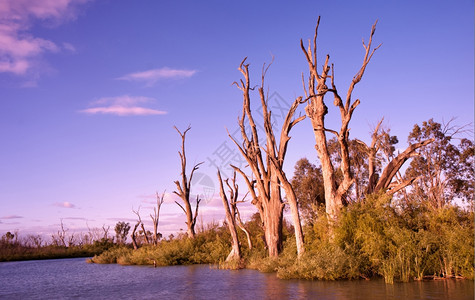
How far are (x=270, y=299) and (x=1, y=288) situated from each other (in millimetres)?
14777

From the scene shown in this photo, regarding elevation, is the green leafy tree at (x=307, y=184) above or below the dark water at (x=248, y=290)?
above

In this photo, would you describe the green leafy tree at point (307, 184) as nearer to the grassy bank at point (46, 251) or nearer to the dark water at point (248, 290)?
the dark water at point (248, 290)

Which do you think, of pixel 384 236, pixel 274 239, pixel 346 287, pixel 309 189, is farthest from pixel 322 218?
pixel 309 189

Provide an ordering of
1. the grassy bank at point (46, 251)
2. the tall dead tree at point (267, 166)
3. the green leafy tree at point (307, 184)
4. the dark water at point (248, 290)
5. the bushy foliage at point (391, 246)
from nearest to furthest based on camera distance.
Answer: the dark water at point (248, 290) → the bushy foliage at point (391, 246) → the tall dead tree at point (267, 166) → the green leafy tree at point (307, 184) → the grassy bank at point (46, 251)

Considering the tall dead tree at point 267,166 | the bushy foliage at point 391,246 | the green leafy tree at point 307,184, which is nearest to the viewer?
the bushy foliage at point 391,246

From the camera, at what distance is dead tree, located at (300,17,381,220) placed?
19297 mm

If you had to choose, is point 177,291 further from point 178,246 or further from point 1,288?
point 178,246

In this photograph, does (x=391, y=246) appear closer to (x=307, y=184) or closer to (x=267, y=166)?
(x=267, y=166)

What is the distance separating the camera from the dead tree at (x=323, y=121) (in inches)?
760

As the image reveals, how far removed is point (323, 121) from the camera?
2044cm

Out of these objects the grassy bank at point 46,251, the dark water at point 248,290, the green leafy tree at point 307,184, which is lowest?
the dark water at point 248,290

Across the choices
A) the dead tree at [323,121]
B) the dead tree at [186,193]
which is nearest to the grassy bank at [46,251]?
the dead tree at [186,193]

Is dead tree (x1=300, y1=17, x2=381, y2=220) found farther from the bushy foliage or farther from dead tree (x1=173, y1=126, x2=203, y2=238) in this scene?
dead tree (x1=173, y1=126, x2=203, y2=238)

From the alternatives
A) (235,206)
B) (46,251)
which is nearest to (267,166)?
(235,206)
